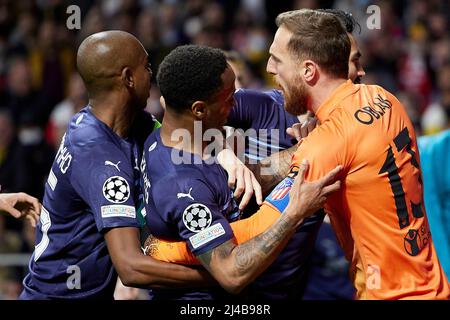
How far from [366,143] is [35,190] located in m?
6.65

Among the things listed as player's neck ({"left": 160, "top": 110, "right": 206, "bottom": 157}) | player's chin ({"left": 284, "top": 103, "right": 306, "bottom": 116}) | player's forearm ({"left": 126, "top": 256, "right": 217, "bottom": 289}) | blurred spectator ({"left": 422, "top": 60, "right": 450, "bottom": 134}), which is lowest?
blurred spectator ({"left": 422, "top": 60, "right": 450, "bottom": 134})

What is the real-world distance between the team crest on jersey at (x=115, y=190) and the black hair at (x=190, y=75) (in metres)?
0.46

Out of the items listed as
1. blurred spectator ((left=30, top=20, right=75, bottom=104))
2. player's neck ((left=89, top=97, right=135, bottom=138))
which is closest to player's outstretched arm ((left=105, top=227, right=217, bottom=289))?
player's neck ((left=89, top=97, right=135, bottom=138))

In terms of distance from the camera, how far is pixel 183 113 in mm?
4184

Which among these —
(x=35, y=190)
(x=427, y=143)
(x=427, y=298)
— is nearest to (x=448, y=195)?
(x=427, y=143)

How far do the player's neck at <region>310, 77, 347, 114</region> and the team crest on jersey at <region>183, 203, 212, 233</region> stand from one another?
74 cm

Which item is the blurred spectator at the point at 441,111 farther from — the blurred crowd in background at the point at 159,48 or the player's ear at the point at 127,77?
the player's ear at the point at 127,77

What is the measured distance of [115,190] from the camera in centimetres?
418

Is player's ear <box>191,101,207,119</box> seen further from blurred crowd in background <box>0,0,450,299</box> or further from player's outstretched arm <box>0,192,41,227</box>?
blurred crowd in background <box>0,0,450,299</box>

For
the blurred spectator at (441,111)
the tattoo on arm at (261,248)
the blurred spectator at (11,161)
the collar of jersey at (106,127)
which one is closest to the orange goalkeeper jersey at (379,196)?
the tattoo on arm at (261,248)

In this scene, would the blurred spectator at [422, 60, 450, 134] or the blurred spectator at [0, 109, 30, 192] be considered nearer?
the blurred spectator at [0, 109, 30, 192]

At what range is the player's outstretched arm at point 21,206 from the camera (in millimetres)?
4777

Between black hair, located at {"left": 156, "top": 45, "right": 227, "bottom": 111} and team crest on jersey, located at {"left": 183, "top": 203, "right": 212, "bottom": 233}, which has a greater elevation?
black hair, located at {"left": 156, "top": 45, "right": 227, "bottom": 111}

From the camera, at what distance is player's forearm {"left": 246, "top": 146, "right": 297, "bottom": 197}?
4.60m
